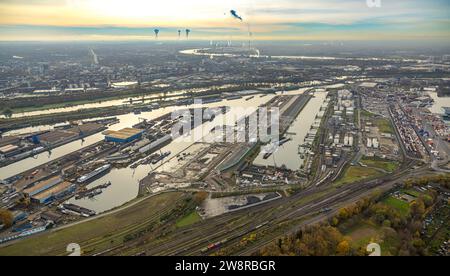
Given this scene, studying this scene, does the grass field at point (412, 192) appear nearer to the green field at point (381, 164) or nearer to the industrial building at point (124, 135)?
the green field at point (381, 164)

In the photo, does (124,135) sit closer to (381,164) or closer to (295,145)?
(295,145)

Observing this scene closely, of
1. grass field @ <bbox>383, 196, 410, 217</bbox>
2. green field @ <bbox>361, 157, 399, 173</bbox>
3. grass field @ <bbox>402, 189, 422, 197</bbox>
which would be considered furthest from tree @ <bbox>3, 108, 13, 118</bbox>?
grass field @ <bbox>402, 189, 422, 197</bbox>

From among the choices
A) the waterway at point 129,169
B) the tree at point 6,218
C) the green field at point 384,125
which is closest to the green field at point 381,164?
the waterway at point 129,169

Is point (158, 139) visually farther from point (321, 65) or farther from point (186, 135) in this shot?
point (321, 65)

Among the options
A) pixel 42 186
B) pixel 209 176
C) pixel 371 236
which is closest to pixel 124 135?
pixel 42 186

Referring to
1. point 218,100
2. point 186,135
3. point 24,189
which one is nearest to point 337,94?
point 218,100

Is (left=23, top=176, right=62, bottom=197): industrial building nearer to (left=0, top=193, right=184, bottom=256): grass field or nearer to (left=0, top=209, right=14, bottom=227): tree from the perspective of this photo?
(left=0, top=209, right=14, bottom=227): tree
